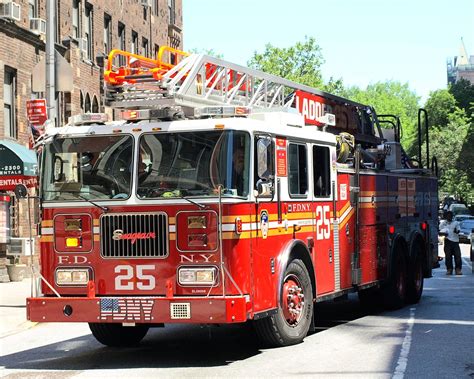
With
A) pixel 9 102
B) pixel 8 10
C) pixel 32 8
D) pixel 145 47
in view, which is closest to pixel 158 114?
pixel 8 10

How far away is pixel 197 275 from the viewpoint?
9.82m

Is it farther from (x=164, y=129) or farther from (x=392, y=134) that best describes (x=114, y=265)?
(x=392, y=134)

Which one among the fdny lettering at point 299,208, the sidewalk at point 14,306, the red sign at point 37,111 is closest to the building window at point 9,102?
the sidewalk at point 14,306

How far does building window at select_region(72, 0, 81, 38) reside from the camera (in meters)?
32.3

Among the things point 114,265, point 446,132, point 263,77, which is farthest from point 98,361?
point 446,132

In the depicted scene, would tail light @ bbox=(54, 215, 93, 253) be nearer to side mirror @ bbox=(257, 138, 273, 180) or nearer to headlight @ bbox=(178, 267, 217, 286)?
headlight @ bbox=(178, 267, 217, 286)

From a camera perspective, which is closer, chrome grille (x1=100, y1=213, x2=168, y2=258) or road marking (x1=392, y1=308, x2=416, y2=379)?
road marking (x1=392, y1=308, x2=416, y2=379)

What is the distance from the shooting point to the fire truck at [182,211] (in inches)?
386

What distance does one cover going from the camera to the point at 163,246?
32.7ft

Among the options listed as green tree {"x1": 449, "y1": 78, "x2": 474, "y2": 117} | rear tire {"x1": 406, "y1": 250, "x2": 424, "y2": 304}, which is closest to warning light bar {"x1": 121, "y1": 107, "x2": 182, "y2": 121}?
rear tire {"x1": 406, "y1": 250, "x2": 424, "y2": 304}

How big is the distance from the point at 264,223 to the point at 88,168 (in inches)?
79.8

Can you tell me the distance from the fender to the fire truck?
0.06ft

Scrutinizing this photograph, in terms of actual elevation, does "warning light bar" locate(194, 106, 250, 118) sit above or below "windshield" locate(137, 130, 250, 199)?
above

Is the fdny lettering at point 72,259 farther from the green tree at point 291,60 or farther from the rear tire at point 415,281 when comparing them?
the green tree at point 291,60
